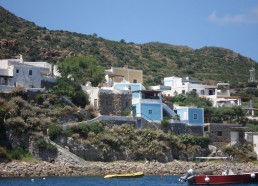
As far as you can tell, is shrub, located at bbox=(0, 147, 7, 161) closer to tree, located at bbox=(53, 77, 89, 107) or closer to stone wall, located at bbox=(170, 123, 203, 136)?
tree, located at bbox=(53, 77, 89, 107)

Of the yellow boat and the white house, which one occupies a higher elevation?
the white house

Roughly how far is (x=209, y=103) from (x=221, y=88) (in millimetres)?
18458

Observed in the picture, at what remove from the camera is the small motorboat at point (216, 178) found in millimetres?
56469

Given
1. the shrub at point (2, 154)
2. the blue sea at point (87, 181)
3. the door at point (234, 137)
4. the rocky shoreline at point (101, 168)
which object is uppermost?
the door at point (234, 137)

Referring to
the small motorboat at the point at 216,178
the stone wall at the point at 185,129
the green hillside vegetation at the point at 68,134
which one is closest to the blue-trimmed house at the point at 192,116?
the stone wall at the point at 185,129

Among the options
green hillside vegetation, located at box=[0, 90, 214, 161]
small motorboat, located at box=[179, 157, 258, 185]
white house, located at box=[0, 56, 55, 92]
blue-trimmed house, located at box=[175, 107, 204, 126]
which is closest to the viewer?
small motorboat, located at box=[179, 157, 258, 185]

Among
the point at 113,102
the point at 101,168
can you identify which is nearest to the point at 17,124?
the point at 101,168

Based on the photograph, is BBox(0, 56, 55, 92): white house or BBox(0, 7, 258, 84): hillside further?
BBox(0, 7, 258, 84): hillside

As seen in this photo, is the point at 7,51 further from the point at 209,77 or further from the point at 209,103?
the point at 209,77

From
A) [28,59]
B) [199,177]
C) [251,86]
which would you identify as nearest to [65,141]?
[199,177]

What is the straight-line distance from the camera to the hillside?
354 feet

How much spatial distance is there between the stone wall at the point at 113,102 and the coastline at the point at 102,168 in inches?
332

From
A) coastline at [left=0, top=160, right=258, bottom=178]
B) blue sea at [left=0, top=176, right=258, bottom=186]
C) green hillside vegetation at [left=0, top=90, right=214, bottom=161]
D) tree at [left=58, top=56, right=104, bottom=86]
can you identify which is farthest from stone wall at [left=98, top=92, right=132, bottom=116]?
blue sea at [left=0, top=176, right=258, bottom=186]

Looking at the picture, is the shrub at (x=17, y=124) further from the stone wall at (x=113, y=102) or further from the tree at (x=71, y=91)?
the stone wall at (x=113, y=102)
